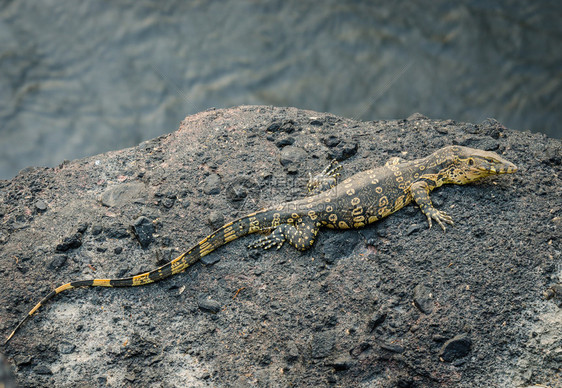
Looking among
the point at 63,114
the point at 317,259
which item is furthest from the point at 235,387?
the point at 63,114

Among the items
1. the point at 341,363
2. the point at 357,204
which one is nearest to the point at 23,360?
the point at 341,363


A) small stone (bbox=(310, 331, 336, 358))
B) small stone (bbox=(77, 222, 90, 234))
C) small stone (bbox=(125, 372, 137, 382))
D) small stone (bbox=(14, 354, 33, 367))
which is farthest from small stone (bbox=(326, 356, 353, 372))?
small stone (bbox=(77, 222, 90, 234))

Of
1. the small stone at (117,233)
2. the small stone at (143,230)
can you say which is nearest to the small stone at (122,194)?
the small stone at (117,233)

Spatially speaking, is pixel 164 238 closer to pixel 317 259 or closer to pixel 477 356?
pixel 317 259

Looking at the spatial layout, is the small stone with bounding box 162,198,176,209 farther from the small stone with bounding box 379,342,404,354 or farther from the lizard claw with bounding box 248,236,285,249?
the small stone with bounding box 379,342,404,354

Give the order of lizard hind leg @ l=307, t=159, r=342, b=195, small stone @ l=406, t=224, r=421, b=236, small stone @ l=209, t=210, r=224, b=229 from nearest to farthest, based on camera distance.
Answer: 1. small stone @ l=406, t=224, r=421, b=236
2. small stone @ l=209, t=210, r=224, b=229
3. lizard hind leg @ l=307, t=159, r=342, b=195

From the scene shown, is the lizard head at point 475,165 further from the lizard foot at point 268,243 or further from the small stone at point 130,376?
the small stone at point 130,376

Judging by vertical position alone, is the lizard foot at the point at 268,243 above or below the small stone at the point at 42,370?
above
